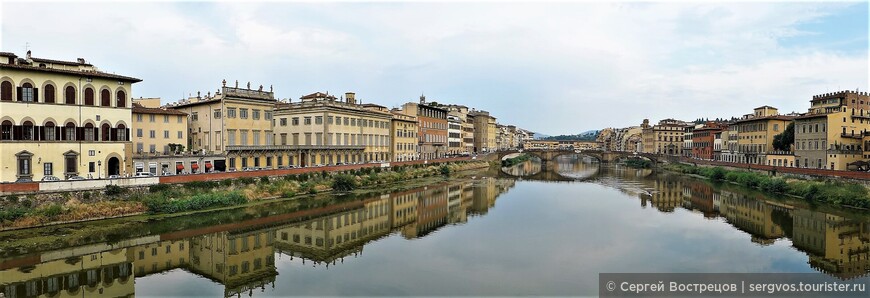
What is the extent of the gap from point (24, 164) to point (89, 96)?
4967 mm

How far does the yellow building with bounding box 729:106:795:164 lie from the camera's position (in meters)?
60.6

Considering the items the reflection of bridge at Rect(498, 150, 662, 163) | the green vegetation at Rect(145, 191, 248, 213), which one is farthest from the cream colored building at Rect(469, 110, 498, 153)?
the green vegetation at Rect(145, 191, 248, 213)

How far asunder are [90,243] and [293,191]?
55.4 feet

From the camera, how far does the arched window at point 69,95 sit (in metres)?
29.4

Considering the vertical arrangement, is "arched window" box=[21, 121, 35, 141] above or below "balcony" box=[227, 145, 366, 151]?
above

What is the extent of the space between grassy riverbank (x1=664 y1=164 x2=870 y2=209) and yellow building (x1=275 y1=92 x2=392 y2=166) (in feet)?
127

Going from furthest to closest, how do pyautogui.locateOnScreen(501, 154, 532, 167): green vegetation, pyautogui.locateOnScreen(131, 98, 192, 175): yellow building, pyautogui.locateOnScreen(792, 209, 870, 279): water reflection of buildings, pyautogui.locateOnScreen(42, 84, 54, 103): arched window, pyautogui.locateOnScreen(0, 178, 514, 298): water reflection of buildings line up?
1. pyautogui.locateOnScreen(501, 154, 532, 167): green vegetation
2. pyautogui.locateOnScreen(131, 98, 192, 175): yellow building
3. pyautogui.locateOnScreen(42, 84, 54, 103): arched window
4. pyautogui.locateOnScreen(792, 209, 870, 279): water reflection of buildings
5. pyautogui.locateOnScreen(0, 178, 514, 298): water reflection of buildings

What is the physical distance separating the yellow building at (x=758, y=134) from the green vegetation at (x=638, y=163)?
74.9ft

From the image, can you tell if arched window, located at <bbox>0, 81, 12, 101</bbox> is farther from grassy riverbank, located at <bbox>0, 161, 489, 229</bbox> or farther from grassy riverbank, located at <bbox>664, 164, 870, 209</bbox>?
grassy riverbank, located at <bbox>664, 164, 870, 209</bbox>

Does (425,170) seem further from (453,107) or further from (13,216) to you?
(13,216)

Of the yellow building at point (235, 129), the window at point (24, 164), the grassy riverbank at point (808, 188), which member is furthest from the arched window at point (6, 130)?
the grassy riverbank at point (808, 188)

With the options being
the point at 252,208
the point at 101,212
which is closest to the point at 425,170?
the point at 252,208

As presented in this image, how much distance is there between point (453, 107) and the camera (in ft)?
310

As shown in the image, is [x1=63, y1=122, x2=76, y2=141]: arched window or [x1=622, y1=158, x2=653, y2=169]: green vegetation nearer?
[x1=63, y1=122, x2=76, y2=141]: arched window
